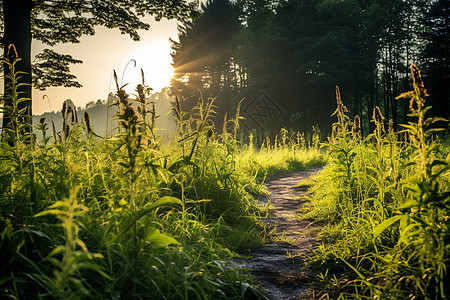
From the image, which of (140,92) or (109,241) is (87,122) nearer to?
(140,92)

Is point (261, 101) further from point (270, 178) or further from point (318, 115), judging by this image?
point (270, 178)

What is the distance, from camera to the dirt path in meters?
2.17

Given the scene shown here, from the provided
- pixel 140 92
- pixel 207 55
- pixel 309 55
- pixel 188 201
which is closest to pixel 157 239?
pixel 188 201

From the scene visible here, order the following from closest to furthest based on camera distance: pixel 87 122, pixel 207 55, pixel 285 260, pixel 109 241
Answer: pixel 109 241
pixel 285 260
pixel 87 122
pixel 207 55

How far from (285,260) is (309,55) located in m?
32.2

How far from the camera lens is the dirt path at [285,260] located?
85.3 inches

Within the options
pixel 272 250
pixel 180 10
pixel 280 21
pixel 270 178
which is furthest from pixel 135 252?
pixel 280 21

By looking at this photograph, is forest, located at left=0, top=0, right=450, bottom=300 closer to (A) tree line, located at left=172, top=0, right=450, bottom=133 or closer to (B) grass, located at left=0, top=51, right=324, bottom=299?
(B) grass, located at left=0, top=51, right=324, bottom=299

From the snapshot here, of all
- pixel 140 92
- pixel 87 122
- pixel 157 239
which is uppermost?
pixel 140 92

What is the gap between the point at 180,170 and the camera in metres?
3.78

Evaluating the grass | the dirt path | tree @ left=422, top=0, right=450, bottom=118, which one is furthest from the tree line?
the grass

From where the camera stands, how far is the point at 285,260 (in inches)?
108

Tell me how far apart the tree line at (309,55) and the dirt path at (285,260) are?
2860 centimetres

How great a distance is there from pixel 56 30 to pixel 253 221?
38.9 feet
